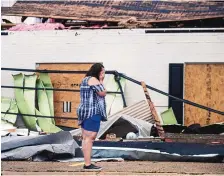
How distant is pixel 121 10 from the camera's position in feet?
47.0

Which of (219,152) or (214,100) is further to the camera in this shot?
(214,100)

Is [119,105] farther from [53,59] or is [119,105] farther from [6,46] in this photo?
[6,46]

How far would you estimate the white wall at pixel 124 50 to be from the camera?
13141mm

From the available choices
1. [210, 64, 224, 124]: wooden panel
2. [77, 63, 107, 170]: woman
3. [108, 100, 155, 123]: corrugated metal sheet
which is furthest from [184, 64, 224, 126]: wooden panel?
[77, 63, 107, 170]: woman

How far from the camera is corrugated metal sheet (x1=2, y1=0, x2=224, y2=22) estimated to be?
44.9 ft

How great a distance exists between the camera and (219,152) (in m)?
8.62

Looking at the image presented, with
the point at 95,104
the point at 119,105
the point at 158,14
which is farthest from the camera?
the point at 158,14

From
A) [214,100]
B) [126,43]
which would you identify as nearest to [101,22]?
[126,43]

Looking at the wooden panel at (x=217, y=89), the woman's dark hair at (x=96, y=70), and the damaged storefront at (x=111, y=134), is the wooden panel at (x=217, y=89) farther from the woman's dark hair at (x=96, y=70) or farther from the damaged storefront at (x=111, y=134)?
the woman's dark hair at (x=96, y=70)

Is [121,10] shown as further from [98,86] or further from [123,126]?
[98,86]

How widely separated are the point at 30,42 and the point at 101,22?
182cm

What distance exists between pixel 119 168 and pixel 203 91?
5.92 meters

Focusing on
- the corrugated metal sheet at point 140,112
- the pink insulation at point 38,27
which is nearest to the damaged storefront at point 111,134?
the corrugated metal sheet at point 140,112

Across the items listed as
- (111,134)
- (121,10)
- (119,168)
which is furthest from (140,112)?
(121,10)
